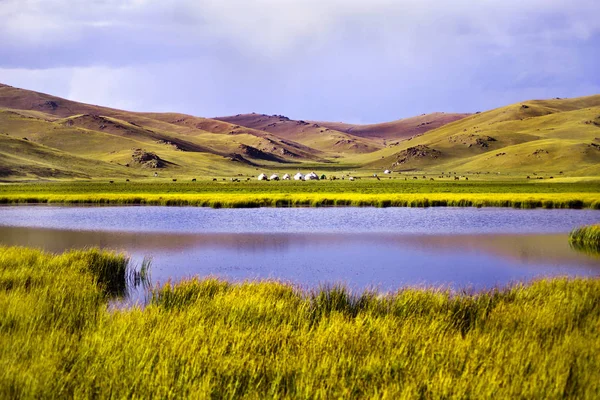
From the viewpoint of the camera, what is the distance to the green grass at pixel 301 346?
23.8ft

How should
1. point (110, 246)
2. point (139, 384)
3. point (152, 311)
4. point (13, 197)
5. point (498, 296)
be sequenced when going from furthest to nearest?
point (13, 197)
point (110, 246)
point (498, 296)
point (152, 311)
point (139, 384)

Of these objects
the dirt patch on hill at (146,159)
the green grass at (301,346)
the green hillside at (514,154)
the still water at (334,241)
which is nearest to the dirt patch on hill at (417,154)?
the green hillside at (514,154)

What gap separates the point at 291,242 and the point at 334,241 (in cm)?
195

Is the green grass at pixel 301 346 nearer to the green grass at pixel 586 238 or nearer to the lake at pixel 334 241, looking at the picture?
the lake at pixel 334 241

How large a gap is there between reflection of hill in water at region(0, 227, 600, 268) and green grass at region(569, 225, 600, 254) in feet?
1.29

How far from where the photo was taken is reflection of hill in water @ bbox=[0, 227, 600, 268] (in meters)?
25.2

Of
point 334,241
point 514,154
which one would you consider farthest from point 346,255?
point 514,154

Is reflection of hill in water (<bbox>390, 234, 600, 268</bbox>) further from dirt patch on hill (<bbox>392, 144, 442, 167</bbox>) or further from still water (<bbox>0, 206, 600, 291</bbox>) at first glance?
dirt patch on hill (<bbox>392, 144, 442, 167</bbox>)

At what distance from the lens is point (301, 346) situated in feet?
29.1

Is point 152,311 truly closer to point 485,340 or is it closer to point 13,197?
point 485,340

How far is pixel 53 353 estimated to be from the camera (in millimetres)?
7996

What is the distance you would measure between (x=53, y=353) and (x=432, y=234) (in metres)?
25.2

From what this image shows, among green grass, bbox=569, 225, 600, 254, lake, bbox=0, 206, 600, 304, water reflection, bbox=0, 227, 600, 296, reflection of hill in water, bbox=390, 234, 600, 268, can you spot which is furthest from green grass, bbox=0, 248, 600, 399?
green grass, bbox=569, 225, 600, 254

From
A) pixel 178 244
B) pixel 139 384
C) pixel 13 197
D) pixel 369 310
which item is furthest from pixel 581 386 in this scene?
pixel 13 197
